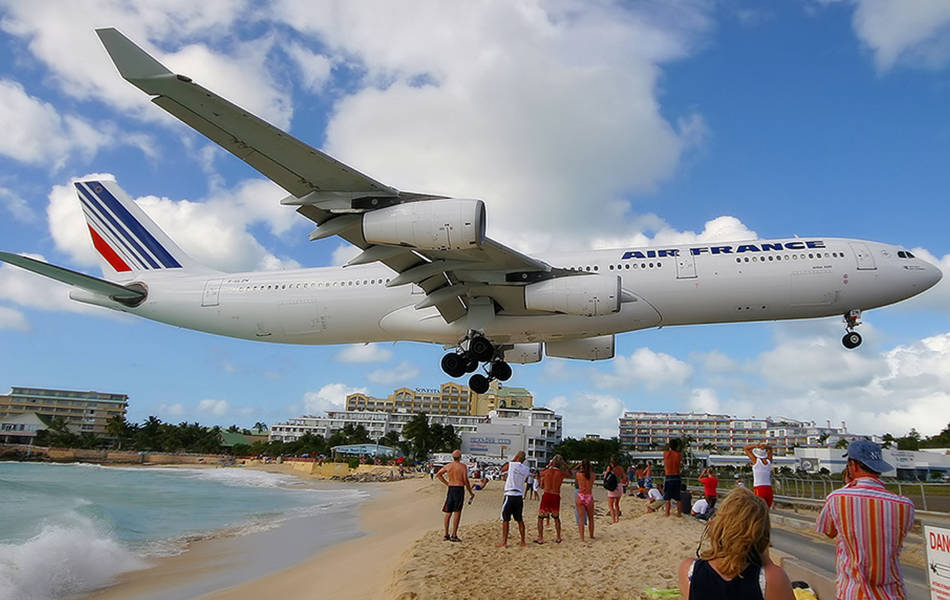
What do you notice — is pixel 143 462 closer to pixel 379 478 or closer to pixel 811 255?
pixel 379 478

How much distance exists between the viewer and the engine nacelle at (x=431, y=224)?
1490 centimetres

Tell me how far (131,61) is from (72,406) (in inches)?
8126

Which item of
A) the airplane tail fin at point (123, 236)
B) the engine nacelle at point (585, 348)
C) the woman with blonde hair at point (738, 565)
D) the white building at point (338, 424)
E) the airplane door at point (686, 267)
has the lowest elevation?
the white building at point (338, 424)

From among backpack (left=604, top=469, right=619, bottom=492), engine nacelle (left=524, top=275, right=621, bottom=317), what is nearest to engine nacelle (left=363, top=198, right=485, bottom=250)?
engine nacelle (left=524, top=275, right=621, bottom=317)

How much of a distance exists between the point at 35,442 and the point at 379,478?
112 meters

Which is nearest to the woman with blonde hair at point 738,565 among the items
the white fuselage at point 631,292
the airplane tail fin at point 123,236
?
the white fuselage at point 631,292

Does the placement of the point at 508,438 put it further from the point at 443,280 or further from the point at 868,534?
the point at 868,534

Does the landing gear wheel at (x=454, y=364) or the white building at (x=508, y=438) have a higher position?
the landing gear wheel at (x=454, y=364)

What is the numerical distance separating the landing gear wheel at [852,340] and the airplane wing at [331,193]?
29.9 ft

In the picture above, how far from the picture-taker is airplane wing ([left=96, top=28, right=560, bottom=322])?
41.0 feet

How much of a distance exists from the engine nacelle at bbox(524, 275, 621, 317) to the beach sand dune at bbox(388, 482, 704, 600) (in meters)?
5.70

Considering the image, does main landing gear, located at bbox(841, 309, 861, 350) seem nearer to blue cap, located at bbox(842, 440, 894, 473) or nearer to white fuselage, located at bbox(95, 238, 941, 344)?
white fuselage, located at bbox(95, 238, 941, 344)

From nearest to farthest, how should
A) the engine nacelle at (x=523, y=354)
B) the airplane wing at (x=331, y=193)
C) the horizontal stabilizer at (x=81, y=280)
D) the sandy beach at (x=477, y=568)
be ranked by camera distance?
the sandy beach at (x=477, y=568) → the airplane wing at (x=331, y=193) → the horizontal stabilizer at (x=81, y=280) → the engine nacelle at (x=523, y=354)

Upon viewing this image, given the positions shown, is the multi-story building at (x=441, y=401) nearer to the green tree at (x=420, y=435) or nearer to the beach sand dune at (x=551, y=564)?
the green tree at (x=420, y=435)
